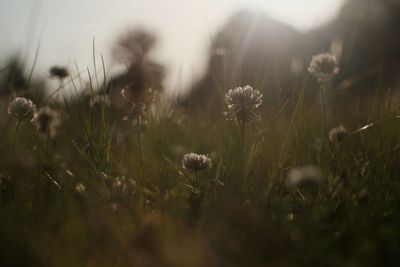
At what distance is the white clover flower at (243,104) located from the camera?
8.43ft

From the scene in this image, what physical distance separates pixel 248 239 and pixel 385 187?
0.90 metres

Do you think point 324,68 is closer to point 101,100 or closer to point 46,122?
point 101,100

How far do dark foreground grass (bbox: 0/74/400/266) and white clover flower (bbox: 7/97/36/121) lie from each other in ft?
0.64

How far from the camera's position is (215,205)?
2043 millimetres

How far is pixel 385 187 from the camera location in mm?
2299

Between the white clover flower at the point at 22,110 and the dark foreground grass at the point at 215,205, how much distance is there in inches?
7.7

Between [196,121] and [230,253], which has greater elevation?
[230,253]

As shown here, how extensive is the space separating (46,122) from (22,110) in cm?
61

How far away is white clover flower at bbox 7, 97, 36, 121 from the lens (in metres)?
2.76

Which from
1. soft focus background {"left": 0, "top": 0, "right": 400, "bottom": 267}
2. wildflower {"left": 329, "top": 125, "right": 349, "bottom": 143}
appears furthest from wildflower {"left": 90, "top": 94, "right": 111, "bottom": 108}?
wildflower {"left": 329, "top": 125, "right": 349, "bottom": 143}

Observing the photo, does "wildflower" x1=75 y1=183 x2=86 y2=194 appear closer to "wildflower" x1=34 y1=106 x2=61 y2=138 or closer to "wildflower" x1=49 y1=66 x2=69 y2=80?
"wildflower" x1=34 y1=106 x2=61 y2=138

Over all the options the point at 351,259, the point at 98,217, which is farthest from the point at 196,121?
the point at 351,259

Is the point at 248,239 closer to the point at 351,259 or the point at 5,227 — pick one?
the point at 351,259

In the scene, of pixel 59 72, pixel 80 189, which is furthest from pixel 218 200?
pixel 59 72
